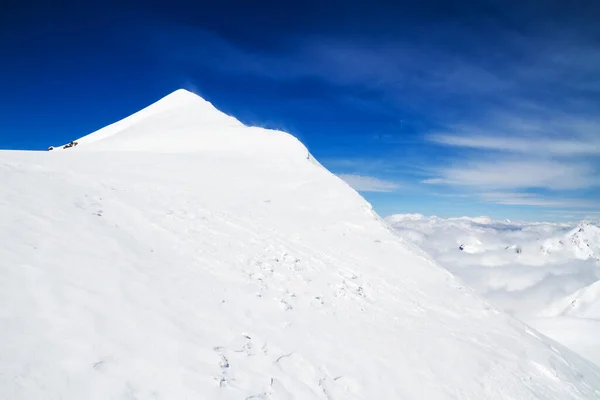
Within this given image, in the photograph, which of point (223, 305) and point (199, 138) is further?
point (199, 138)

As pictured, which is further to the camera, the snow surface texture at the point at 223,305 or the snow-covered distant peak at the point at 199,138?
the snow-covered distant peak at the point at 199,138

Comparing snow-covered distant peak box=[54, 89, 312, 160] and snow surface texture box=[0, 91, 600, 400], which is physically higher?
snow-covered distant peak box=[54, 89, 312, 160]

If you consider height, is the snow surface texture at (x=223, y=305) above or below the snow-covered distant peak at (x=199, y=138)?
below

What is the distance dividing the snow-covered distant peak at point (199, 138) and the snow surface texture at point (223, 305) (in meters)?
9.57

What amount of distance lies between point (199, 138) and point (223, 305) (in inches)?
948

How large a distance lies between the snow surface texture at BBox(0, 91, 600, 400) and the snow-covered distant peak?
31.4ft

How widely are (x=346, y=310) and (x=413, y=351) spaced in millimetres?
2142

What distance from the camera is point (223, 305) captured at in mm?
8078

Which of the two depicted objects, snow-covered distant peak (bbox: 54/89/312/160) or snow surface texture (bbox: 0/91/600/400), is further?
snow-covered distant peak (bbox: 54/89/312/160)

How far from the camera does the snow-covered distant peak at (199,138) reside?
26.6 metres

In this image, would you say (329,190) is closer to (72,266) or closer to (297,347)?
(297,347)

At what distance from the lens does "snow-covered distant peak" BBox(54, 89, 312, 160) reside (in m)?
26.6

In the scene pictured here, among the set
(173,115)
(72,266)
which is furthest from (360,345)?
(173,115)

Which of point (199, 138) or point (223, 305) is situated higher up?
point (199, 138)
